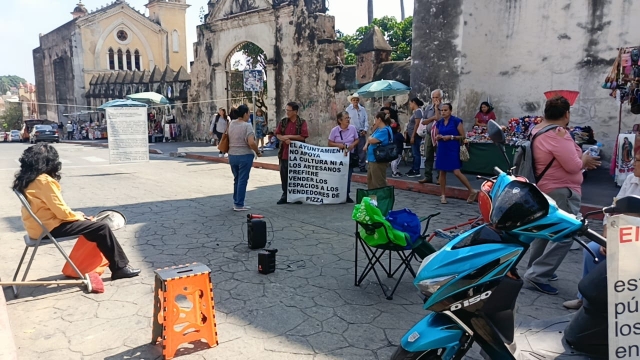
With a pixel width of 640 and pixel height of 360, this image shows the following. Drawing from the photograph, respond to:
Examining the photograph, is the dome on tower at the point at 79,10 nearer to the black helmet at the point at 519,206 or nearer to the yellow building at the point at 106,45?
the yellow building at the point at 106,45

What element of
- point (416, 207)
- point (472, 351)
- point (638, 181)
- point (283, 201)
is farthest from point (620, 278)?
point (283, 201)

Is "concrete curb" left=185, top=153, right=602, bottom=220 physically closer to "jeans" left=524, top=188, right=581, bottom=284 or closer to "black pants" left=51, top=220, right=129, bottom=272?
"jeans" left=524, top=188, right=581, bottom=284

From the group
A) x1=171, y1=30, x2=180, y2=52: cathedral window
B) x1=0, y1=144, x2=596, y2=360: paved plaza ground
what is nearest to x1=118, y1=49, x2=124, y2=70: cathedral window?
x1=171, y1=30, x2=180, y2=52: cathedral window

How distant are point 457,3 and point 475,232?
33.9ft

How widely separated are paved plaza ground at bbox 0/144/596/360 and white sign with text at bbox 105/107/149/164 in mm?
5491

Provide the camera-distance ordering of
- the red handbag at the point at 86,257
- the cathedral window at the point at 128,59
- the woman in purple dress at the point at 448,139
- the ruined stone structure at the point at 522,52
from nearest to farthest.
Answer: the red handbag at the point at 86,257, the woman in purple dress at the point at 448,139, the ruined stone structure at the point at 522,52, the cathedral window at the point at 128,59

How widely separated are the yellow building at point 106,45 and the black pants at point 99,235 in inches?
1554

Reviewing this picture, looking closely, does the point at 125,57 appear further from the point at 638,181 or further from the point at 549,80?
the point at 638,181

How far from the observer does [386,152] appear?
22.3 feet

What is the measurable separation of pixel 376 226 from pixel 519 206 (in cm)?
175

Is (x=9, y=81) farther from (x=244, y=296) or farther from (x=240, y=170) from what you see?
(x=244, y=296)

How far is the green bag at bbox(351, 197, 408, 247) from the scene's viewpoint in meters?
3.86

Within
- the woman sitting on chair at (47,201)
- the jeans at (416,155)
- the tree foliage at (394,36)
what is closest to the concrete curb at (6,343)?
the woman sitting on chair at (47,201)

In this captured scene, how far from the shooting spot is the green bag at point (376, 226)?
3.86 metres
